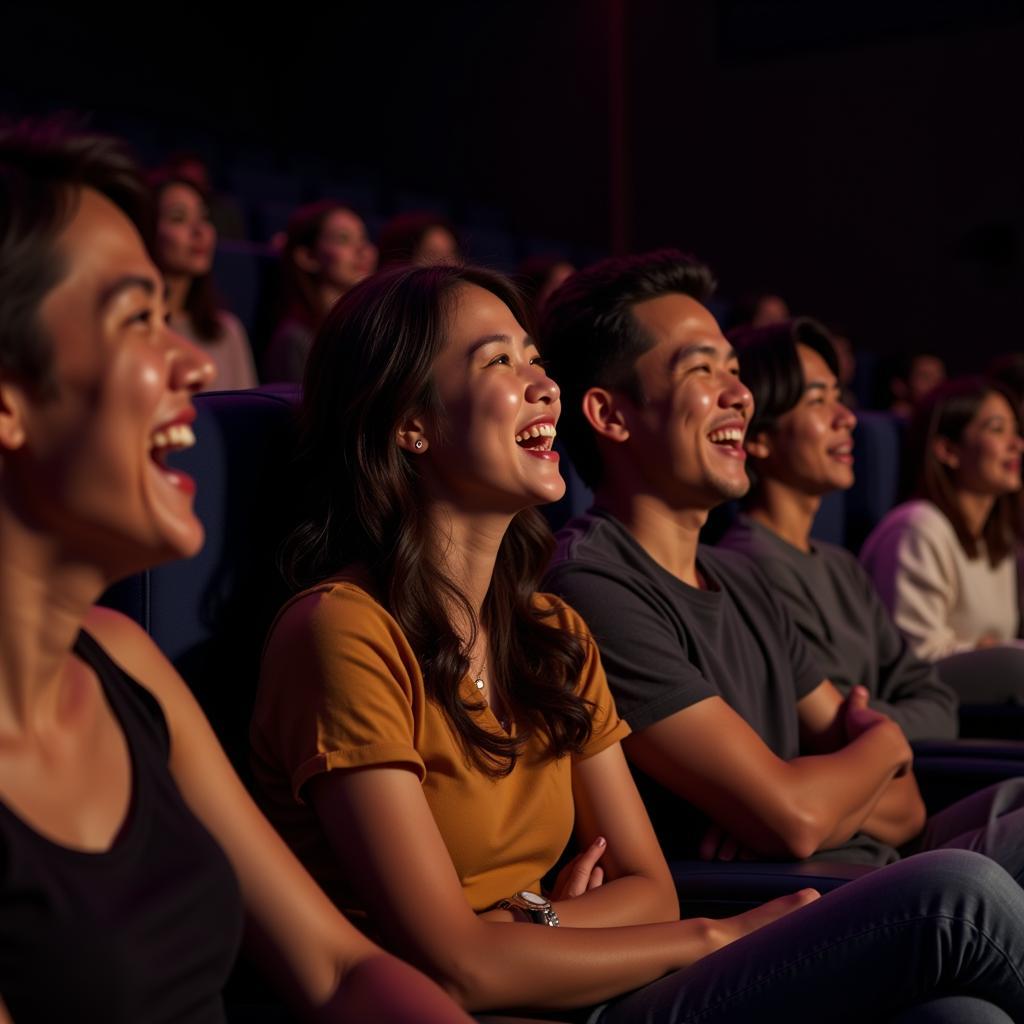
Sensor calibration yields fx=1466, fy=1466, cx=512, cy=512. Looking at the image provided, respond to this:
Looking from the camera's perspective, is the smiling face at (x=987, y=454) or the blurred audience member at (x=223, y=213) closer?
the smiling face at (x=987, y=454)

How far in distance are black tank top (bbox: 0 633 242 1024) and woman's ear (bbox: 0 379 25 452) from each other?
107 mm

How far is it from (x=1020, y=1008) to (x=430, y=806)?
1.01 feet

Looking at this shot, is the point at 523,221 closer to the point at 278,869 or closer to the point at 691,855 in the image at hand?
the point at 691,855

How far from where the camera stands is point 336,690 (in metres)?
0.72

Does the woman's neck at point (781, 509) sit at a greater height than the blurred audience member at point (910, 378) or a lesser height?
lesser

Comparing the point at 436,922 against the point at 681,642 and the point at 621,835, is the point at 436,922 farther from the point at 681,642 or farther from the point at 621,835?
the point at 681,642

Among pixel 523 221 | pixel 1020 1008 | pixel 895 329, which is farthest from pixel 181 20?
pixel 1020 1008

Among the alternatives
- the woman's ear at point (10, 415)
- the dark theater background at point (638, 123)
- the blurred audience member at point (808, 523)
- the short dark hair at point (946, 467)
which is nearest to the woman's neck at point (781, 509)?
the blurred audience member at point (808, 523)

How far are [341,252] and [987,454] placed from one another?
96cm

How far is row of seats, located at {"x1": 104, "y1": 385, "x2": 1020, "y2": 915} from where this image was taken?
2.52ft

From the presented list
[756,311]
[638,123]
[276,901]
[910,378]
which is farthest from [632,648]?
[638,123]

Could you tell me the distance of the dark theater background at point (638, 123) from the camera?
3779mm

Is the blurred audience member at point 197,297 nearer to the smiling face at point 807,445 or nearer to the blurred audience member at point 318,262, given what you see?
the blurred audience member at point 318,262

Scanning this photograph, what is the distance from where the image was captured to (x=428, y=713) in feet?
2.51
